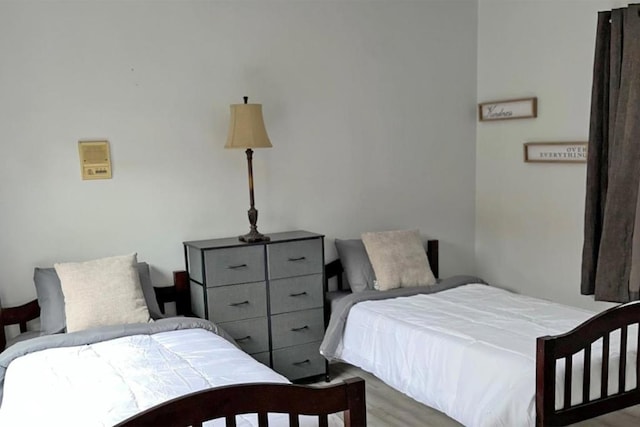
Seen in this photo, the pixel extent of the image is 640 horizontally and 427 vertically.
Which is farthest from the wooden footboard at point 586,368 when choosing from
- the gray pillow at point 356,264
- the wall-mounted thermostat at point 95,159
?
the wall-mounted thermostat at point 95,159

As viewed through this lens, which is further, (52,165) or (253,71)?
(253,71)

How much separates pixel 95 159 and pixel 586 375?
8.92 feet

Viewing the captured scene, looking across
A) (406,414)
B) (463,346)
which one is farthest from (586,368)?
(406,414)

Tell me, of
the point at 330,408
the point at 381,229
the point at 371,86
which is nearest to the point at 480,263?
the point at 381,229

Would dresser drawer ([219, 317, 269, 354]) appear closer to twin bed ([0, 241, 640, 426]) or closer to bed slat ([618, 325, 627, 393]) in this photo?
twin bed ([0, 241, 640, 426])

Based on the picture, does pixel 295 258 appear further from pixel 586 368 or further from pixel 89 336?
pixel 586 368

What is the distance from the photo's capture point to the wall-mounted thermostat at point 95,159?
11.2 feet

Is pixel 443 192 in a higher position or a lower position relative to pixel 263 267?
higher

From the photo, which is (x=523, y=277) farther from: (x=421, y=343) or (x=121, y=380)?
(x=121, y=380)

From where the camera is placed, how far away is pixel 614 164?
343 centimetres

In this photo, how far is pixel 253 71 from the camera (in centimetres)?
382

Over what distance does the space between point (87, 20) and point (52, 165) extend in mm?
833

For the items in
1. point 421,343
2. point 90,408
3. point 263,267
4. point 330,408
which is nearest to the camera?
point 330,408

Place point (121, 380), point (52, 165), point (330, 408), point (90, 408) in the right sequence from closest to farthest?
point (330, 408), point (90, 408), point (121, 380), point (52, 165)
